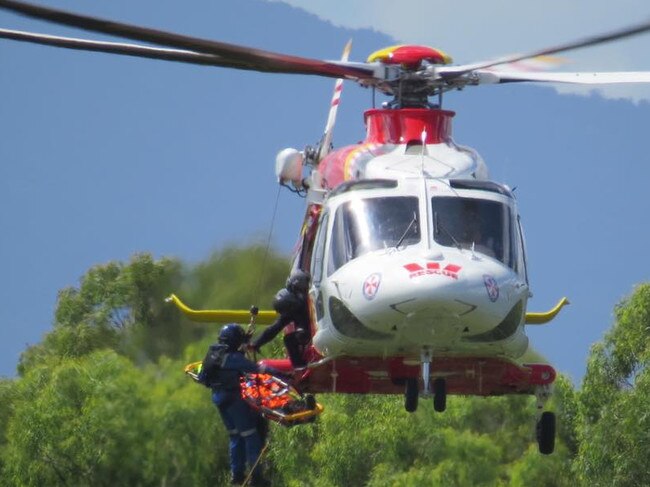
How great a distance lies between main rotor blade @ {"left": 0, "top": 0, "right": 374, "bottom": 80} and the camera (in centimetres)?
1272

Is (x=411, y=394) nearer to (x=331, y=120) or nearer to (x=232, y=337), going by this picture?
(x=232, y=337)

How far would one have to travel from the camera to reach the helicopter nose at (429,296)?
17625mm

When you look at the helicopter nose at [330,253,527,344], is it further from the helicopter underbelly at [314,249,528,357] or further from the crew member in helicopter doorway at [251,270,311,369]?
the crew member in helicopter doorway at [251,270,311,369]

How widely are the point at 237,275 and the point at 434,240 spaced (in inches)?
840

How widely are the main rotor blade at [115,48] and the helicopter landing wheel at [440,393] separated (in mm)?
3496

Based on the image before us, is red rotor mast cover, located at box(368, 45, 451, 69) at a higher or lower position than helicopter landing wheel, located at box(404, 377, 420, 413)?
higher

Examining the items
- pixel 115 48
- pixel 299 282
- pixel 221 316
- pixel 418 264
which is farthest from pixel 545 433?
pixel 115 48

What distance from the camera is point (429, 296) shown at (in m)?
17.6

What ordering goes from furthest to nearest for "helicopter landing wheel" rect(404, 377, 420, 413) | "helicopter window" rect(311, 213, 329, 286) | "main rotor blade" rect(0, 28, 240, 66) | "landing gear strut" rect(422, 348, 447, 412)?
"helicopter window" rect(311, 213, 329, 286) < "helicopter landing wheel" rect(404, 377, 420, 413) < "landing gear strut" rect(422, 348, 447, 412) < "main rotor blade" rect(0, 28, 240, 66)

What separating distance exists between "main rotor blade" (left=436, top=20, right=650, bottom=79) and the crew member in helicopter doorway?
2.16m

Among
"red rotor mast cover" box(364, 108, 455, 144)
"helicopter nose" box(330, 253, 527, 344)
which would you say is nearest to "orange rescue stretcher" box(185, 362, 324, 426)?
"helicopter nose" box(330, 253, 527, 344)

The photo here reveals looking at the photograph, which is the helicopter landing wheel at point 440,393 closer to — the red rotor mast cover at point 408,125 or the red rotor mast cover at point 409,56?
the red rotor mast cover at point 408,125

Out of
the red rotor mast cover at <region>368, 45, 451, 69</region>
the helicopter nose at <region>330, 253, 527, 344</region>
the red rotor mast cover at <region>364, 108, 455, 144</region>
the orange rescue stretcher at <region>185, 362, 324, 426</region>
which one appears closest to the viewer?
the helicopter nose at <region>330, 253, 527, 344</region>

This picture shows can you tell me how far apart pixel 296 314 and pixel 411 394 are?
1.49 m
